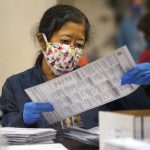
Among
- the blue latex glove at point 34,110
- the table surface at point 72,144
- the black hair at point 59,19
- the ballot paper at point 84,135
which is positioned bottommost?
the table surface at point 72,144

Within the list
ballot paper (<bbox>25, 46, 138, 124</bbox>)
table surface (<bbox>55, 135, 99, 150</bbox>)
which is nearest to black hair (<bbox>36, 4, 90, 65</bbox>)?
ballot paper (<bbox>25, 46, 138, 124</bbox>)

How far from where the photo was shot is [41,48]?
1555mm

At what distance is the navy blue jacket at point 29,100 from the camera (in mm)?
1418

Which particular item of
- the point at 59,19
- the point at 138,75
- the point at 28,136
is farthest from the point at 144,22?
the point at 28,136

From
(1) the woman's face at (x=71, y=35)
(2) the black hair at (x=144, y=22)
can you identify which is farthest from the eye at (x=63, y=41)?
(2) the black hair at (x=144, y=22)

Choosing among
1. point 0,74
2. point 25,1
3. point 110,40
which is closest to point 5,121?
point 110,40

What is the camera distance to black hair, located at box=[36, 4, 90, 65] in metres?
1.53

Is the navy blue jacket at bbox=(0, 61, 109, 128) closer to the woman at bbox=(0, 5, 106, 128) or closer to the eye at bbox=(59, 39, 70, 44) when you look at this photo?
the woman at bbox=(0, 5, 106, 128)

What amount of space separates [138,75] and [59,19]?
20.0 inches

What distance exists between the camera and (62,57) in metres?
1.46

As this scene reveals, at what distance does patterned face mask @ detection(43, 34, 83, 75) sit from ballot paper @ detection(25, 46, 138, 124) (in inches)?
9.6

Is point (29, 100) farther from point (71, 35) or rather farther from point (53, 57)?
point (71, 35)

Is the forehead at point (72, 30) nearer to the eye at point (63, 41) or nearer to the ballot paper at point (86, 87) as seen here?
the eye at point (63, 41)

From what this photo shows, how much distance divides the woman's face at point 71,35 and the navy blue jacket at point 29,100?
0.57ft
